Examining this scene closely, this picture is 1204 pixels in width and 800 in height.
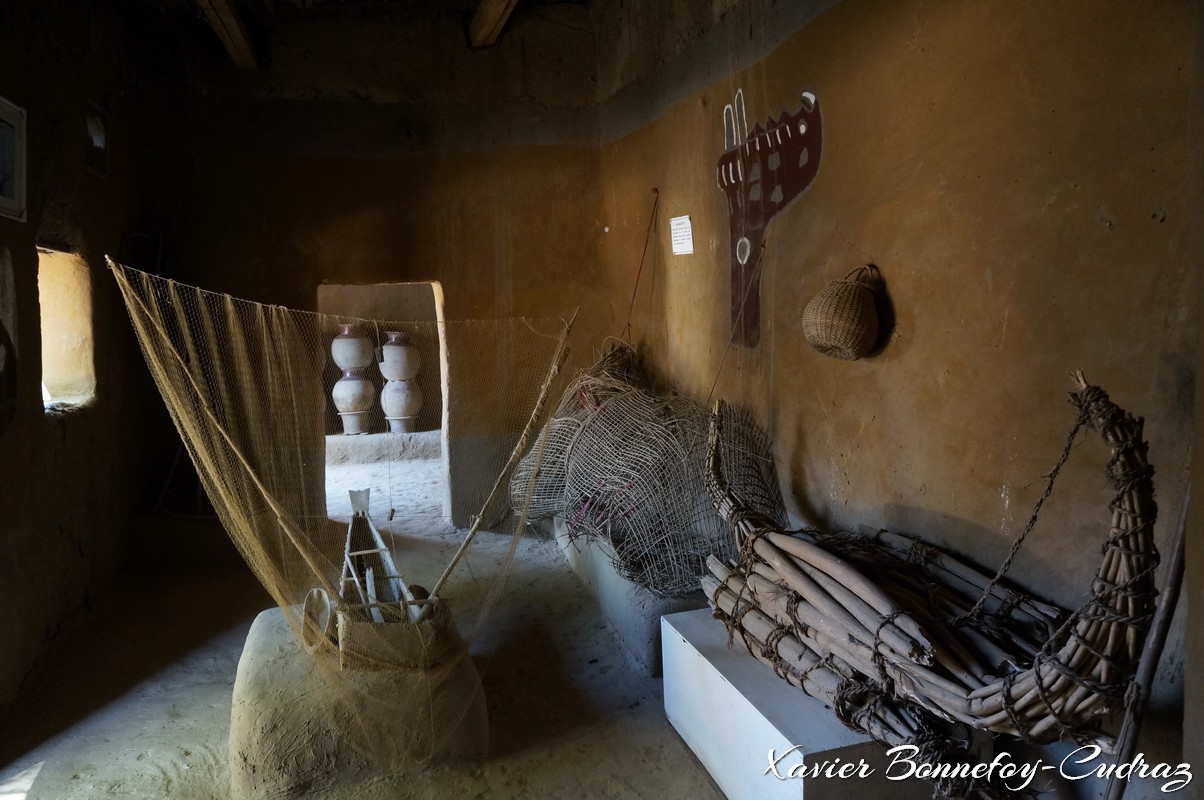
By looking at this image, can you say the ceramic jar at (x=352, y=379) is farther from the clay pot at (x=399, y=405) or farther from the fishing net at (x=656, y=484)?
the fishing net at (x=656, y=484)

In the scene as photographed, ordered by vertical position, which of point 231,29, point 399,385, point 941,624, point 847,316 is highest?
point 231,29

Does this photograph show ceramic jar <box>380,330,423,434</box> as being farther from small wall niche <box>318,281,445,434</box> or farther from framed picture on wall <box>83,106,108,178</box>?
framed picture on wall <box>83,106,108,178</box>

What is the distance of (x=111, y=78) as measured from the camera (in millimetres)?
3799

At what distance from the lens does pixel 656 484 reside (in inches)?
122

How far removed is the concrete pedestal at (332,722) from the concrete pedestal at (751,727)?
0.72m

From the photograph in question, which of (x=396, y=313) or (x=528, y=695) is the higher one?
(x=396, y=313)

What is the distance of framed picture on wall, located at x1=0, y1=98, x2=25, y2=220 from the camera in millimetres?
2793

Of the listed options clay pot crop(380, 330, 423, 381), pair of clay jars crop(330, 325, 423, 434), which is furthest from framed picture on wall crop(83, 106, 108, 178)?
clay pot crop(380, 330, 423, 381)

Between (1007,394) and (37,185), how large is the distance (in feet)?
12.2

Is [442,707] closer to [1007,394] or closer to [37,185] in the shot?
[1007,394]

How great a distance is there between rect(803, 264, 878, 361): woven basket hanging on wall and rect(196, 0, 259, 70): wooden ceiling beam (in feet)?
10.4

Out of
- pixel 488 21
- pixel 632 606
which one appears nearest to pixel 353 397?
A: pixel 488 21

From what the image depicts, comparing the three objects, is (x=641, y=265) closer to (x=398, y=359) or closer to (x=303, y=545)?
(x=303, y=545)

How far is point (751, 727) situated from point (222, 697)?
2.10 m
